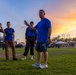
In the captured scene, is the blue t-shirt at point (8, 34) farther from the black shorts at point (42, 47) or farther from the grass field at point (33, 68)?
the black shorts at point (42, 47)

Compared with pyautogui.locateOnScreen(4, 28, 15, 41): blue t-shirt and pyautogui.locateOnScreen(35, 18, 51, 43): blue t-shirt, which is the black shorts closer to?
pyautogui.locateOnScreen(35, 18, 51, 43): blue t-shirt

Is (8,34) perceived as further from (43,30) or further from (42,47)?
(42,47)

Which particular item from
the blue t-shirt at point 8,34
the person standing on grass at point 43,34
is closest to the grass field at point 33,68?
the person standing on grass at point 43,34

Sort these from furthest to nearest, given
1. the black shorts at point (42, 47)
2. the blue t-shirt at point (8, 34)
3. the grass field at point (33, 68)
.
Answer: the blue t-shirt at point (8, 34)
the black shorts at point (42, 47)
the grass field at point (33, 68)

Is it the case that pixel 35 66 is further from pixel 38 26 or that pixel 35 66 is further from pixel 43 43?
pixel 38 26

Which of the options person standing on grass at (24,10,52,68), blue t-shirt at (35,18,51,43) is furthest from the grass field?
blue t-shirt at (35,18,51,43)

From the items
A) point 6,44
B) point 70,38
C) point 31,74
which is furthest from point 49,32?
point 70,38

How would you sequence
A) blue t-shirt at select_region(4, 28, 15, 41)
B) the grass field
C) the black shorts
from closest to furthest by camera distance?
the grass field < the black shorts < blue t-shirt at select_region(4, 28, 15, 41)

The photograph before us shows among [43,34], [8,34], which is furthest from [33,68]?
[8,34]

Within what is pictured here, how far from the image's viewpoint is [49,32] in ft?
31.7

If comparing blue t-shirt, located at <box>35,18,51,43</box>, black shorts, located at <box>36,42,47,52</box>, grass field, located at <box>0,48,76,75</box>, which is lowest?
grass field, located at <box>0,48,76,75</box>

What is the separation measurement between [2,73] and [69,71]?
85.5 inches

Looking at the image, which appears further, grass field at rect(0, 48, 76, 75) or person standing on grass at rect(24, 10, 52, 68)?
person standing on grass at rect(24, 10, 52, 68)

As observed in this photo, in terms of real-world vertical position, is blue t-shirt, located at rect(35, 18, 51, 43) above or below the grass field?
above
